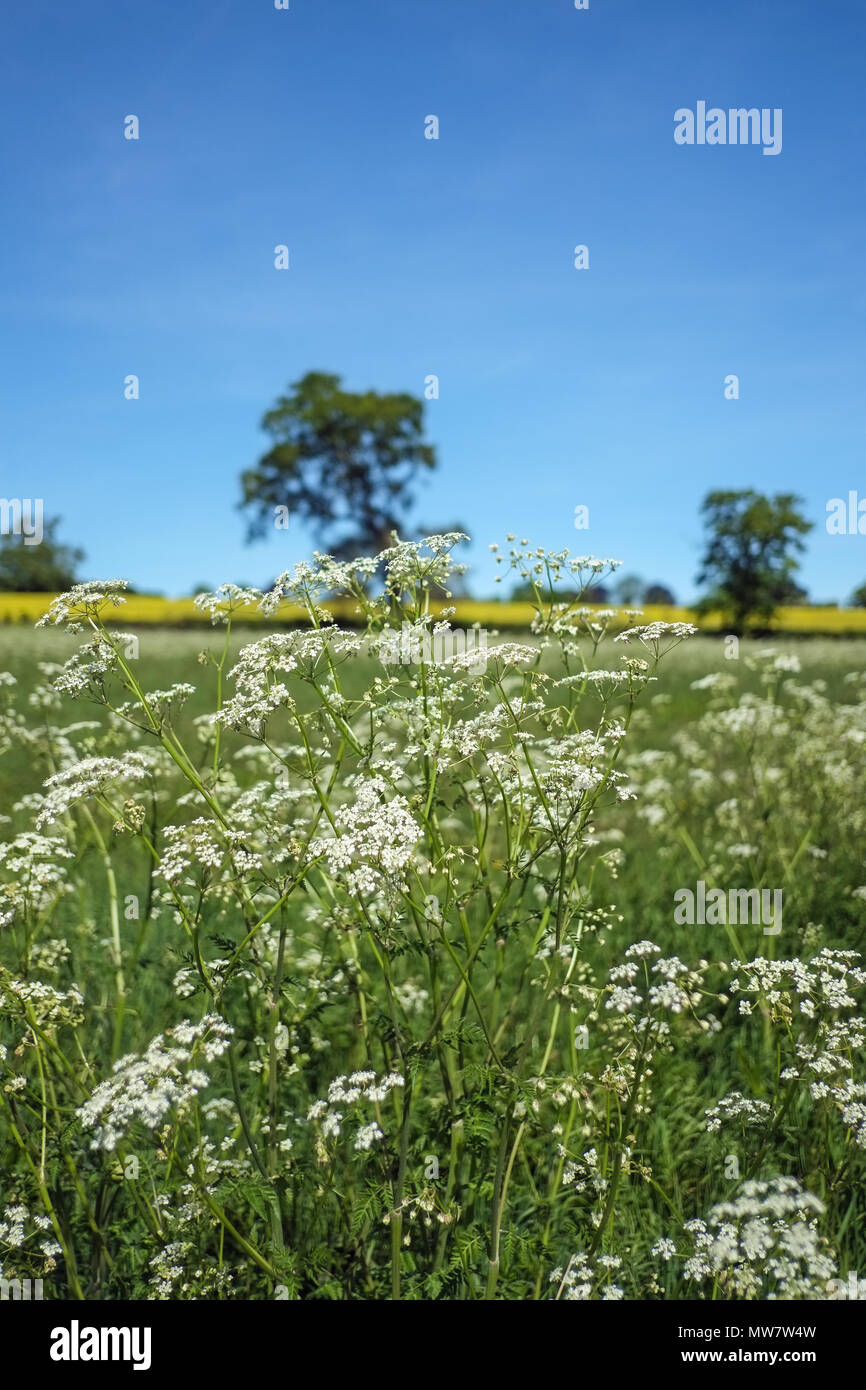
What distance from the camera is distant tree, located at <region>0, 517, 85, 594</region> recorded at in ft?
261

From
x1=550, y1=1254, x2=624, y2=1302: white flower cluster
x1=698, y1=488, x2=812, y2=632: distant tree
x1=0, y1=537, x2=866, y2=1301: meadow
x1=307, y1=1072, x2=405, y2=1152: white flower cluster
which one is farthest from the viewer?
x1=698, y1=488, x2=812, y2=632: distant tree

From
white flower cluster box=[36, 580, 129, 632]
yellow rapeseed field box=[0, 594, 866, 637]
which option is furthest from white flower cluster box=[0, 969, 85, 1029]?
yellow rapeseed field box=[0, 594, 866, 637]

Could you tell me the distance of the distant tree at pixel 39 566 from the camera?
79.6 meters

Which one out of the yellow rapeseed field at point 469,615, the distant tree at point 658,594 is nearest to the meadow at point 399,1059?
the yellow rapeseed field at point 469,615

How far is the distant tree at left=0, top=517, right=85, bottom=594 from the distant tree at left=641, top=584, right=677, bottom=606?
78.3 meters

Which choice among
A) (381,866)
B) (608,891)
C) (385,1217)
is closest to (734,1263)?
(385,1217)

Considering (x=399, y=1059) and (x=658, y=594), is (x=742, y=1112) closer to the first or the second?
(x=399, y=1059)

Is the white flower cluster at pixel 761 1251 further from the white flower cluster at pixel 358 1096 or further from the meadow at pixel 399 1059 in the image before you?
the white flower cluster at pixel 358 1096

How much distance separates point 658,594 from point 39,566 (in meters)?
87.0

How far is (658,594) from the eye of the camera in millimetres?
130125

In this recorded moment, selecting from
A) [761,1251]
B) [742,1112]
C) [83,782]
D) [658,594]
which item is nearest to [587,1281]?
[761,1251]

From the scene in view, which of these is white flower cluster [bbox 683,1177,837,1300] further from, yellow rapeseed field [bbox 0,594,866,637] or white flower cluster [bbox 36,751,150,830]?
yellow rapeseed field [bbox 0,594,866,637]

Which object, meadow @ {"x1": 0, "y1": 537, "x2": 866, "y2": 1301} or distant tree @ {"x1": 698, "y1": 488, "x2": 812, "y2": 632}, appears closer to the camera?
meadow @ {"x1": 0, "y1": 537, "x2": 866, "y2": 1301}
